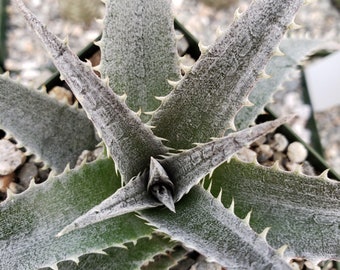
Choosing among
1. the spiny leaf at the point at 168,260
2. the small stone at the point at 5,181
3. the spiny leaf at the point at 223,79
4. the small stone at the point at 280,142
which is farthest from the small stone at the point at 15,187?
the small stone at the point at 280,142

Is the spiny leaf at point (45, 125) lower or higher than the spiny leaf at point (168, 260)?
higher

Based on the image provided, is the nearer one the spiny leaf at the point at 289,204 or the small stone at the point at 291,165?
the spiny leaf at the point at 289,204

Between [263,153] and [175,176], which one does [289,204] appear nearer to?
[175,176]

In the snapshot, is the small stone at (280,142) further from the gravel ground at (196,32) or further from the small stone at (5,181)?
the small stone at (5,181)

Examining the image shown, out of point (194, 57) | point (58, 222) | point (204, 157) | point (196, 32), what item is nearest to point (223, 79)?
point (204, 157)

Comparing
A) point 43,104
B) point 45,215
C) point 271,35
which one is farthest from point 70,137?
point 271,35

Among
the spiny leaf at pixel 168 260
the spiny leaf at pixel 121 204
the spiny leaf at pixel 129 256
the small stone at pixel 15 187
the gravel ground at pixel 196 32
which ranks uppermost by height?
the spiny leaf at pixel 121 204
